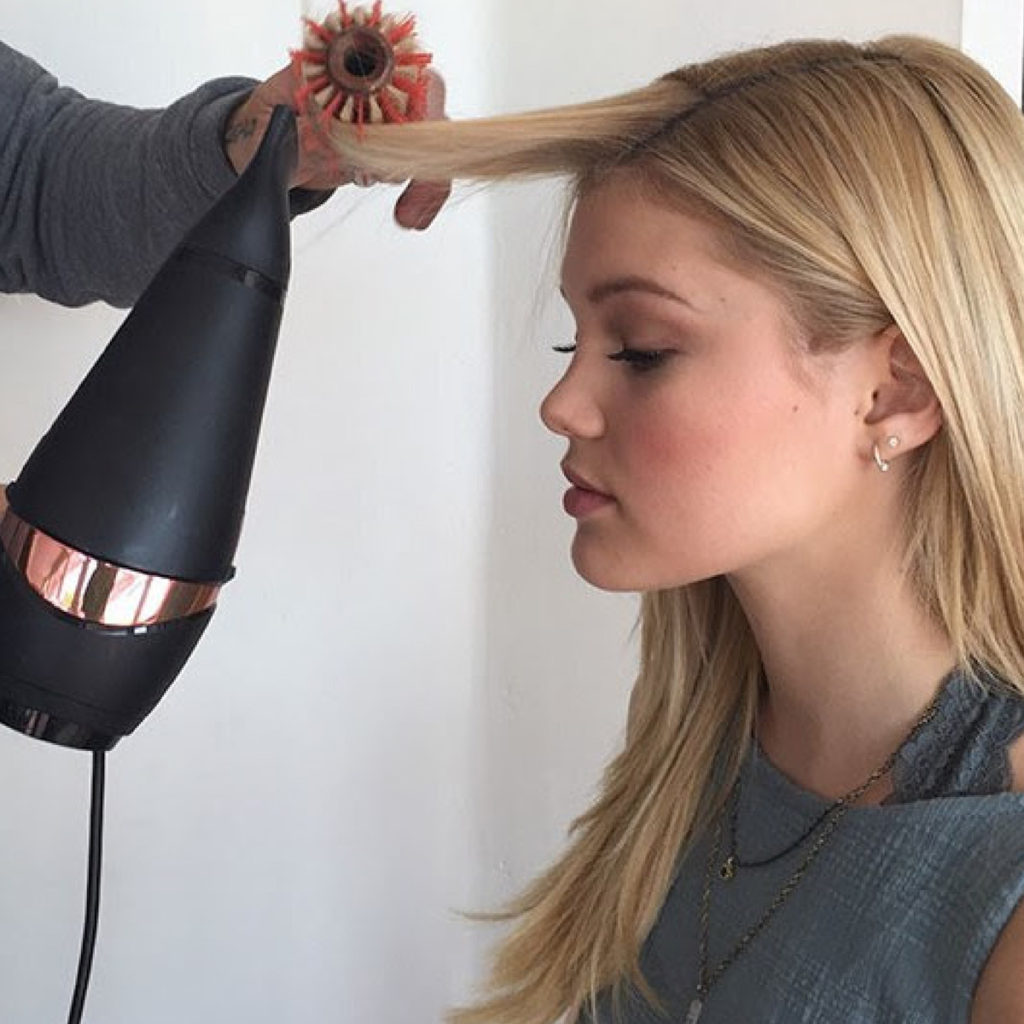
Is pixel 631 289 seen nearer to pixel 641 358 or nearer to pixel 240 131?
pixel 641 358

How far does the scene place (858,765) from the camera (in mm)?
875

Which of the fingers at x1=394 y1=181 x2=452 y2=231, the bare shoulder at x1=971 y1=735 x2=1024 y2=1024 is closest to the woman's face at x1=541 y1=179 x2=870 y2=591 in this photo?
the fingers at x1=394 y1=181 x2=452 y2=231

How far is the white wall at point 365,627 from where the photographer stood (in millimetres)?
1130

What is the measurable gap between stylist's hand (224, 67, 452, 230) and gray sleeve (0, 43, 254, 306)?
0.05 ft

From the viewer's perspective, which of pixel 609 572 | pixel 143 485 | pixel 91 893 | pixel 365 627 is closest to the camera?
pixel 143 485

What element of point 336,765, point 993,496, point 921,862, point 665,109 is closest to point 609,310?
point 665,109

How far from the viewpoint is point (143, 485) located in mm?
621

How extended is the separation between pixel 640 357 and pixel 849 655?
21 cm

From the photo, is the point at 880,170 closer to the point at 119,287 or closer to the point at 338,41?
the point at 338,41

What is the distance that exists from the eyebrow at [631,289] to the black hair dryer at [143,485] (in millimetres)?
223

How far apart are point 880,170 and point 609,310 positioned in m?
0.16

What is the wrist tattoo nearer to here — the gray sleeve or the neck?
the gray sleeve

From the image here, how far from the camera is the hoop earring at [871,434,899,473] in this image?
0.81 meters

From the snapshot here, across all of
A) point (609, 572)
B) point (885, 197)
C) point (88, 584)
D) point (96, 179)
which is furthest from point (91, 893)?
point (885, 197)
